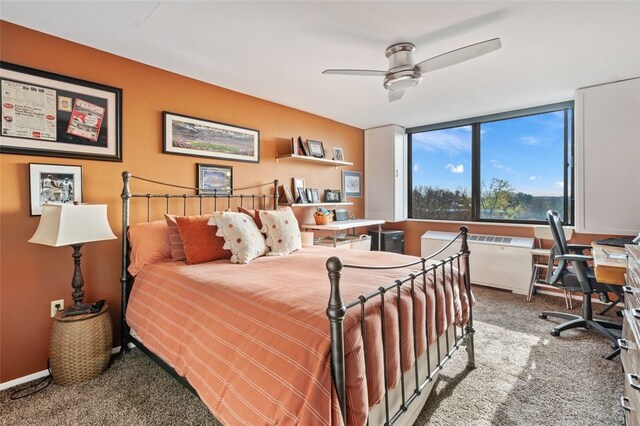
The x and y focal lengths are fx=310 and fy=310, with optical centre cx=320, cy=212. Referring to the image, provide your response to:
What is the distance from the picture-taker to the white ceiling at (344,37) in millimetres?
1905

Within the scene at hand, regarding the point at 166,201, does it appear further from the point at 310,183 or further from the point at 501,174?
the point at 501,174

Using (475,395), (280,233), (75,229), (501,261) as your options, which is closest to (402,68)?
(280,233)

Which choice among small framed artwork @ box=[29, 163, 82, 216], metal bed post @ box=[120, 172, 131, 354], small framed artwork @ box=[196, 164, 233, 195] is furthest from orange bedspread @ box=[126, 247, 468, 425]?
small framed artwork @ box=[196, 164, 233, 195]

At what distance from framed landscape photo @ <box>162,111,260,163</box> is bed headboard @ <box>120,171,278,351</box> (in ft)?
1.14

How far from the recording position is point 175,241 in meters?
2.39

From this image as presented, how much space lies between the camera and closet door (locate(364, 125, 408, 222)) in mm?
4902

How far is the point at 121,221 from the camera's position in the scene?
251cm

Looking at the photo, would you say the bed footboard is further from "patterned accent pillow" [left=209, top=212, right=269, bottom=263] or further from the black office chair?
the black office chair

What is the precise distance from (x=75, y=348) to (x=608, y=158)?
193 inches

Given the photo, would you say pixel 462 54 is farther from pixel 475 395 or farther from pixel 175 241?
pixel 175 241

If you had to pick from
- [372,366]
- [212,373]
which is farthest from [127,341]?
[372,366]

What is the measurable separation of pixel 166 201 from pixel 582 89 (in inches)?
172

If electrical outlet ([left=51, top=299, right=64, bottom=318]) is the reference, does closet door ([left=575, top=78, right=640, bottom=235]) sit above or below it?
above

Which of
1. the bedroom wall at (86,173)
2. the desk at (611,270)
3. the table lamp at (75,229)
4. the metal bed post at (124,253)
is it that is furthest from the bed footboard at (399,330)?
the bedroom wall at (86,173)
